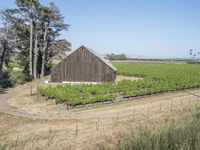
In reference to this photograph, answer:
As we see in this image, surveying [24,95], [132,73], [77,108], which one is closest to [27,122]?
[77,108]

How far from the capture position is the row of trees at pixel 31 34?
46.0 m

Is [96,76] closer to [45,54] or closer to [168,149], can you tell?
[45,54]

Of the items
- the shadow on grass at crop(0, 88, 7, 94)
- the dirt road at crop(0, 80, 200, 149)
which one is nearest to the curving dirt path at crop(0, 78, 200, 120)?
the dirt road at crop(0, 80, 200, 149)

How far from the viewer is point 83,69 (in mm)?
42344

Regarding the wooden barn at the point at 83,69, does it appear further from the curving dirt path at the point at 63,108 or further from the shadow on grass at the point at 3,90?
the curving dirt path at the point at 63,108

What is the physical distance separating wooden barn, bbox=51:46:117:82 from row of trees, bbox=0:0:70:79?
817cm

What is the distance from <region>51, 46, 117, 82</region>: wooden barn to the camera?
42219 millimetres

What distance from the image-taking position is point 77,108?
78.6 feet

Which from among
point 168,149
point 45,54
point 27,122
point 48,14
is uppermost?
point 48,14

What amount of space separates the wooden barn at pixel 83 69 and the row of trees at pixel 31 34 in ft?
26.8

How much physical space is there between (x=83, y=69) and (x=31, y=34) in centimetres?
1264

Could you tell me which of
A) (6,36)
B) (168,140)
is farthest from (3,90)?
(168,140)

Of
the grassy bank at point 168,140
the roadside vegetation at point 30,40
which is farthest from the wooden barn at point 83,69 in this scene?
the grassy bank at point 168,140

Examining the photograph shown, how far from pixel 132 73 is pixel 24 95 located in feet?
105
